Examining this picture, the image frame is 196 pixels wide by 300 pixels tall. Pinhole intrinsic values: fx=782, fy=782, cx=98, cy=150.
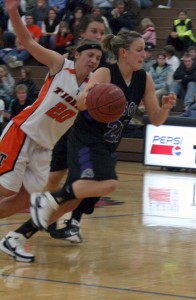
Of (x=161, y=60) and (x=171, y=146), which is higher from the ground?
(x=161, y=60)

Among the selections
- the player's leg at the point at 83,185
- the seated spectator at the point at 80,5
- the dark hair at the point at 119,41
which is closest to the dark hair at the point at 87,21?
the dark hair at the point at 119,41

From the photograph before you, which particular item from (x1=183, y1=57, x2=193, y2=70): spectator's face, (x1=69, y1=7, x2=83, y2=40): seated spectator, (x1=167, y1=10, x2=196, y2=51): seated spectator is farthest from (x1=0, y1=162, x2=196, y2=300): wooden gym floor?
(x1=69, y1=7, x2=83, y2=40): seated spectator

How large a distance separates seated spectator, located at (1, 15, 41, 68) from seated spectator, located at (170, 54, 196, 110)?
141 inches

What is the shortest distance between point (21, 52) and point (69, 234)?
37.5 ft

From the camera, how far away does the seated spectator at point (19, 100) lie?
544 inches

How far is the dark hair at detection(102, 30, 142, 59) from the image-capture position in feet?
18.7

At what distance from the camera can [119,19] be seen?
53.8 feet

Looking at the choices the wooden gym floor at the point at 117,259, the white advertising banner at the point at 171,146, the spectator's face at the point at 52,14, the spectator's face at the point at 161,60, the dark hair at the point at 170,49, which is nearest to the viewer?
the wooden gym floor at the point at 117,259

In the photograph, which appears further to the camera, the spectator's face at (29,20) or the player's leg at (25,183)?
the spectator's face at (29,20)

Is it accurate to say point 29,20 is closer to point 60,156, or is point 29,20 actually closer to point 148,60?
point 148,60

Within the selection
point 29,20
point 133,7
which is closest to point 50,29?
point 29,20

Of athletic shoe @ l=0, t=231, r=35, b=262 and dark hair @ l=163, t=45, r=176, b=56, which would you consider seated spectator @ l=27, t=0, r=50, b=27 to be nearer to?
dark hair @ l=163, t=45, r=176, b=56

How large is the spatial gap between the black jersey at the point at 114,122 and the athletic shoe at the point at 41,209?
522mm

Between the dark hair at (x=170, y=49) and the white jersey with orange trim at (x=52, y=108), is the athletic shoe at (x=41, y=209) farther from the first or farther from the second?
the dark hair at (x=170, y=49)
